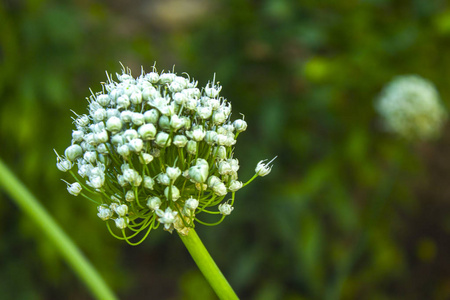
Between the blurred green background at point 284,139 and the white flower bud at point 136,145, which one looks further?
the blurred green background at point 284,139

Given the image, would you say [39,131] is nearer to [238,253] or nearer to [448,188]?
[238,253]

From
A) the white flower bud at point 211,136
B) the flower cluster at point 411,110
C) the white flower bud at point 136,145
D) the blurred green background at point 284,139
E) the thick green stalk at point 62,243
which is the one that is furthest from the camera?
the blurred green background at point 284,139

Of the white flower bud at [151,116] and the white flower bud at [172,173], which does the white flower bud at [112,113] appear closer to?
the white flower bud at [151,116]

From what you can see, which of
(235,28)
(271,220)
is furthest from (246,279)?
(235,28)

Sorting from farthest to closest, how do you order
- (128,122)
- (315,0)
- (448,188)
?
(448,188)
(315,0)
(128,122)

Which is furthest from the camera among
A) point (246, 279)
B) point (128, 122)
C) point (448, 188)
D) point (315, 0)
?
point (448, 188)

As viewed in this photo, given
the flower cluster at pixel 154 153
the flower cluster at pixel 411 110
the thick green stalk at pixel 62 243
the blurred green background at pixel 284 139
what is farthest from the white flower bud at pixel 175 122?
the flower cluster at pixel 411 110

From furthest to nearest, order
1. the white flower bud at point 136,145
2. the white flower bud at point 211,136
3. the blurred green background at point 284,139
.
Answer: the blurred green background at point 284,139
the white flower bud at point 211,136
the white flower bud at point 136,145

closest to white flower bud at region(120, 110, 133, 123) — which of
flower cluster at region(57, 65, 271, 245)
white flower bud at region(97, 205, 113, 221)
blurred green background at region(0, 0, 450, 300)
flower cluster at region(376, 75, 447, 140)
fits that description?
flower cluster at region(57, 65, 271, 245)
